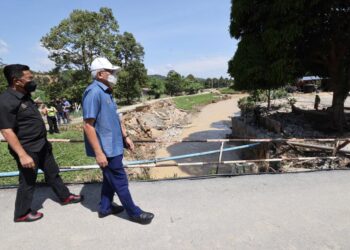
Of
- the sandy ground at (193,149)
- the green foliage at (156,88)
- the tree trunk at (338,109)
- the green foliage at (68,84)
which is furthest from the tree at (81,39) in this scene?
the green foliage at (156,88)

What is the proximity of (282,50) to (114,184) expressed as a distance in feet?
21.9

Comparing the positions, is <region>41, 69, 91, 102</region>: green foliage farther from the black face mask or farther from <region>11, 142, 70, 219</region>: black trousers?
the black face mask

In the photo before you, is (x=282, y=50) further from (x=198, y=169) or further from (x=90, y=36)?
(x=90, y=36)

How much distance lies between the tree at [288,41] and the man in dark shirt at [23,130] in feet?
21.4

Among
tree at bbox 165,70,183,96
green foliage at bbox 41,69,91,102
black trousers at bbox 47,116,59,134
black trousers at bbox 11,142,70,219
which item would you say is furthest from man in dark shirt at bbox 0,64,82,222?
tree at bbox 165,70,183,96

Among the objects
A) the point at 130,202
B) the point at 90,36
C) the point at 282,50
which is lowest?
the point at 130,202

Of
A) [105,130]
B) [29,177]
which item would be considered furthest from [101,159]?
[29,177]

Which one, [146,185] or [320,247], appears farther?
[146,185]

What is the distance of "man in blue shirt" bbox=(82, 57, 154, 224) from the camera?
2.77 metres

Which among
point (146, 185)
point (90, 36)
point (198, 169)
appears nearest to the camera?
point (146, 185)

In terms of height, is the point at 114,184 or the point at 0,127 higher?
the point at 0,127

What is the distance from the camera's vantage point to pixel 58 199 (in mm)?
3711

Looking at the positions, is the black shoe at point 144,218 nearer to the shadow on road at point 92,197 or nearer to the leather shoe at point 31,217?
the shadow on road at point 92,197

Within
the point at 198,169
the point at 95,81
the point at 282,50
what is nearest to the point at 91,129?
the point at 95,81
